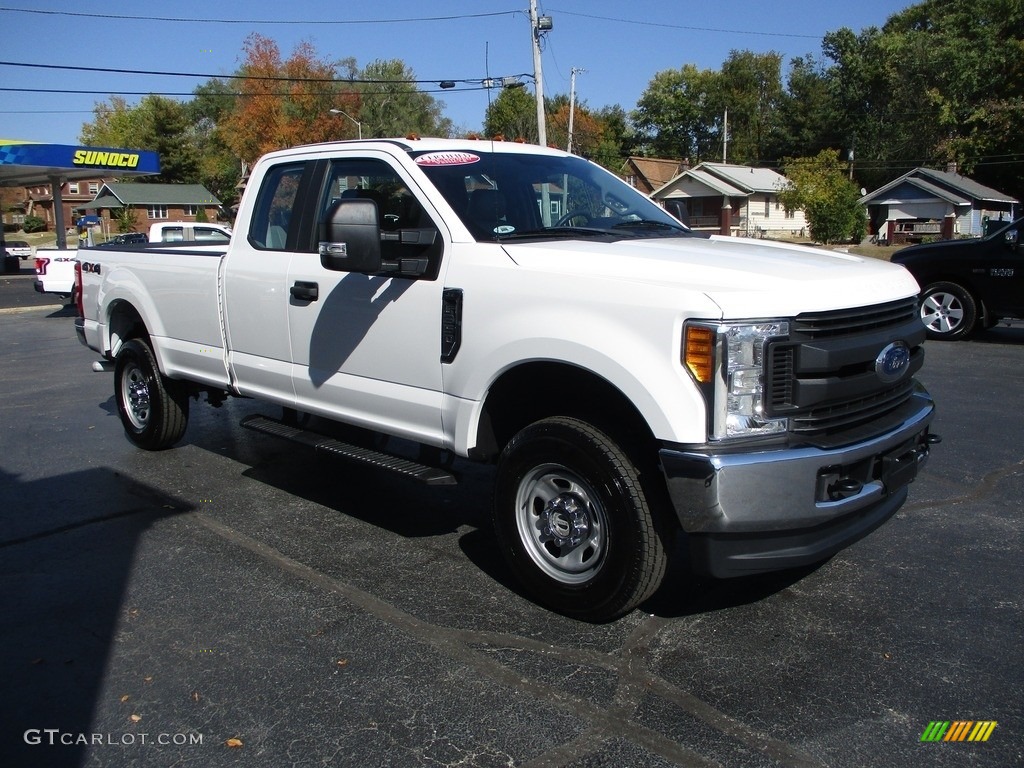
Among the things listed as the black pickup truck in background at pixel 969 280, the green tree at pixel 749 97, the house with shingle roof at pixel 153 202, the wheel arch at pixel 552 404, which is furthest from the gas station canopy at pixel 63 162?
the green tree at pixel 749 97

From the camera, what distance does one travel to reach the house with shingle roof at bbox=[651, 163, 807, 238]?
58.2 metres

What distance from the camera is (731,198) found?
5862cm

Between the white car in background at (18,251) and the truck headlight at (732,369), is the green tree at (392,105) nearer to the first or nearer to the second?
the white car in background at (18,251)

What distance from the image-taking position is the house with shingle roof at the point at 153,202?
247 feet

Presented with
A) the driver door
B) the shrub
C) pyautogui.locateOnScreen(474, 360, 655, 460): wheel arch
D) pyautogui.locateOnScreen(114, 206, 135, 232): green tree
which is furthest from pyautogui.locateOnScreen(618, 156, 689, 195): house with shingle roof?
pyautogui.locateOnScreen(474, 360, 655, 460): wheel arch

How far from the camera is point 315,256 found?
200 inches

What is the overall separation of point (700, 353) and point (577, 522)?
3.30 ft

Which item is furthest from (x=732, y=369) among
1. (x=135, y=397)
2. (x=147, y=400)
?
(x=135, y=397)

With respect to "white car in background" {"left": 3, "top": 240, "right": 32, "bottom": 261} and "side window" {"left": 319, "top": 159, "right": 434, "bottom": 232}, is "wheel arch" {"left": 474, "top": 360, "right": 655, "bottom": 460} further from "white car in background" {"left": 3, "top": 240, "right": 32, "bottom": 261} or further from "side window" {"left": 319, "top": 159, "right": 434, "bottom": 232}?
"white car in background" {"left": 3, "top": 240, "right": 32, "bottom": 261}

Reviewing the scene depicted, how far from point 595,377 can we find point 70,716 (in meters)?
2.38

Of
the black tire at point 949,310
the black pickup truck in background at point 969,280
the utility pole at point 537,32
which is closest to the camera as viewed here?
the black pickup truck in background at point 969,280

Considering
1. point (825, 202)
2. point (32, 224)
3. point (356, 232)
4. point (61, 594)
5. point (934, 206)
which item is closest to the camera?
point (356, 232)

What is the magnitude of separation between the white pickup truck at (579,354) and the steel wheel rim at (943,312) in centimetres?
826

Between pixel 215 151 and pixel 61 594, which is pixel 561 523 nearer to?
pixel 61 594
